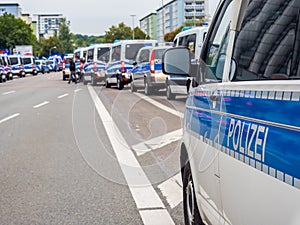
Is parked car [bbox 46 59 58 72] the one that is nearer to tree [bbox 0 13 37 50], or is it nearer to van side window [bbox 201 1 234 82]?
tree [bbox 0 13 37 50]

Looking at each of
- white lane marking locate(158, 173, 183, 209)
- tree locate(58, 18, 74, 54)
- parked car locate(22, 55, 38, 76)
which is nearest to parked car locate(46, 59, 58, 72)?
parked car locate(22, 55, 38, 76)

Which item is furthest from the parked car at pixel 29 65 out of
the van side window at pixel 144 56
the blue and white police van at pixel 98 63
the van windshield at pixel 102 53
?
the van side window at pixel 144 56

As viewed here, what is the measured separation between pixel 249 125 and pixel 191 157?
1657 mm

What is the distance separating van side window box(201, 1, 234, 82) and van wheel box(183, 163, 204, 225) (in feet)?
2.89

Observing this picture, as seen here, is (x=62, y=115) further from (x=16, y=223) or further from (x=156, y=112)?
(x=16, y=223)

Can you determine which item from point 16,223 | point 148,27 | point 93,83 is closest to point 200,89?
point 16,223

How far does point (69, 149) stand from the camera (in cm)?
958

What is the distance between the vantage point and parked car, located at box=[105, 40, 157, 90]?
2617 cm

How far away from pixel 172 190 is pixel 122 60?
20.5 m

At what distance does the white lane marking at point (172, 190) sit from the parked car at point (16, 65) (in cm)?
4859

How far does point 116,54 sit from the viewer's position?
27.1 m

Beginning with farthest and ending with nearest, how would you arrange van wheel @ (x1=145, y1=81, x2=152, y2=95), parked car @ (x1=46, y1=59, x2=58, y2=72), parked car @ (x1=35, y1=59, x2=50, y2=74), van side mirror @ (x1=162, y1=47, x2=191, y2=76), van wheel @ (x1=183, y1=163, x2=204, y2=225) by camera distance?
parked car @ (x1=46, y1=59, x2=58, y2=72), parked car @ (x1=35, y1=59, x2=50, y2=74), van wheel @ (x1=145, y1=81, x2=152, y2=95), van side mirror @ (x1=162, y1=47, x2=191, y2=76), van wheel @ (x1=183, y1=163, x2=204, y2=225)

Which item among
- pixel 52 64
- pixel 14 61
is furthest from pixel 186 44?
pixel 52 64

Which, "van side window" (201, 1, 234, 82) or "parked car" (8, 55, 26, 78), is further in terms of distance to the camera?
"parked car" (8, 55, 26, 78)
